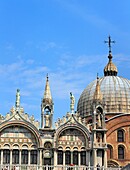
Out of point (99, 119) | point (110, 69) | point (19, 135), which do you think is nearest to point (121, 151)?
point (99, 119)

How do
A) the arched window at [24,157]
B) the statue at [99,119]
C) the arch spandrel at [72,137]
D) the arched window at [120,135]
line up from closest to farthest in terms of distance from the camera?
1. the arched window at [24,157]
2. the arch spandrel at [72,137]
3. the statue at [99,119]
4. the arched window at [120,135]

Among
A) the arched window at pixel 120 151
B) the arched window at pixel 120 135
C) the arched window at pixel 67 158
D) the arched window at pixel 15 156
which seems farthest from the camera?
the arched window at pixel 120 135

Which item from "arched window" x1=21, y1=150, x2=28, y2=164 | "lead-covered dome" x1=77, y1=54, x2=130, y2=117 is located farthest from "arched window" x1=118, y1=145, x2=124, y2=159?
"arched window" x1=21, y1=150, x2=28, y2=164

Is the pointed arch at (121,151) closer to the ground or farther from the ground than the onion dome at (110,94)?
closer to the ground

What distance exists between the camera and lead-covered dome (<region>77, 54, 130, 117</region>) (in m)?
58.6

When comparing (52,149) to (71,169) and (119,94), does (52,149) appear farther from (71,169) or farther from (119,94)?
(119,94)

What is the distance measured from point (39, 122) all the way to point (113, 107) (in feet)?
52.6

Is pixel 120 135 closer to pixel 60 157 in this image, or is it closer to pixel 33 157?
pixel 60 157

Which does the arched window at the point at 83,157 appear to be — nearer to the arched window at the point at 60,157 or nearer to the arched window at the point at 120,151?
the arched window at the point at 60,157

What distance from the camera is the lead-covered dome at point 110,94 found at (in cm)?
5856

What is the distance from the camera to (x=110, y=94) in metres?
59.6

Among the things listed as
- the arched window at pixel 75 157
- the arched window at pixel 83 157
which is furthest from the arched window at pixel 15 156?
the arched window at pixel 83 157

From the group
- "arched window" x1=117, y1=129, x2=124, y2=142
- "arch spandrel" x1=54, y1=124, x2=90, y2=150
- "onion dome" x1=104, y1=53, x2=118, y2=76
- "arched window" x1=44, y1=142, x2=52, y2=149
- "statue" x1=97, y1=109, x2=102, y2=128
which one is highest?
"onion dome" x1=104, y1=53, x2=118, y2=76

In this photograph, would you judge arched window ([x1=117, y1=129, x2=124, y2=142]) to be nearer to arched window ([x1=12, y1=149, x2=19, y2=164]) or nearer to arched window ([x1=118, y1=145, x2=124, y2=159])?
arched window ([x1=118, y1=145, x2=124, y2=159])
